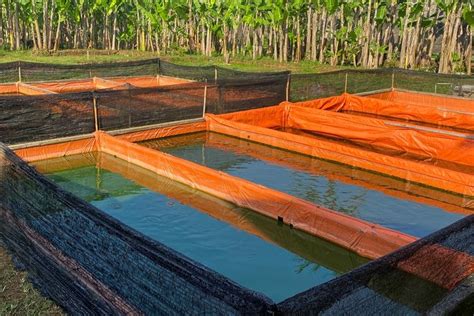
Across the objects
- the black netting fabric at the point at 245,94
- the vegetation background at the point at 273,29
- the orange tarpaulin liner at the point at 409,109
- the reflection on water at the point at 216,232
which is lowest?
the reflection on water at the point at 216,232

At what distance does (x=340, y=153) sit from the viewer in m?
8.88

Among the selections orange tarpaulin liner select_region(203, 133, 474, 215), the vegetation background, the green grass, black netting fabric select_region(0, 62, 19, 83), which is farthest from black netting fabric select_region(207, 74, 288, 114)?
the vegetation background

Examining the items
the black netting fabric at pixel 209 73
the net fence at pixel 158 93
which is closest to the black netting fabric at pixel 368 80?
the net fence at pixel 158 93

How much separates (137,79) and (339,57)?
366 inches

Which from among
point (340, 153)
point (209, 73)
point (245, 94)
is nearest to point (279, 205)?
point (340, 153)

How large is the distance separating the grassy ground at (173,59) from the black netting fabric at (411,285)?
15.6 m

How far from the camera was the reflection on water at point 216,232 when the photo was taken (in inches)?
214

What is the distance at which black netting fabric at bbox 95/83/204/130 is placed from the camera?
949 centimetres

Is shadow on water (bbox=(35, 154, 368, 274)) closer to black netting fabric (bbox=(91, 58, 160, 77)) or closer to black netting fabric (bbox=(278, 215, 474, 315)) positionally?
black netting fabric (bbox=(278, 215, 474, 315))

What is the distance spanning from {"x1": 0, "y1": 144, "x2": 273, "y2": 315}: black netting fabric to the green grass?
80 millimetres

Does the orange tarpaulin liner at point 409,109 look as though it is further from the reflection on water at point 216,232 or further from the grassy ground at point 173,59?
the grassy ground at point 173,59

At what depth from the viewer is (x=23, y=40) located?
27.1 m

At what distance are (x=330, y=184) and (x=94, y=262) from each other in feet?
16.7

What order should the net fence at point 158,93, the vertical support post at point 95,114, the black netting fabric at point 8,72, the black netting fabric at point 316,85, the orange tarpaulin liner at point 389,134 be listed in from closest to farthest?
the net fence at point 158,93, the orange tarpaulin liner at point 389,134, the vertical support post at point 95,114, the black netting fabric at point 316,85, the black netting fabric at point 8,72
